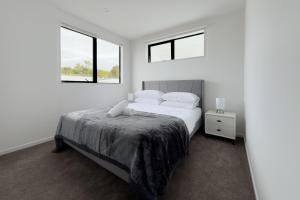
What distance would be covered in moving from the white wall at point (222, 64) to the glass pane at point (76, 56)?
7.33 feet

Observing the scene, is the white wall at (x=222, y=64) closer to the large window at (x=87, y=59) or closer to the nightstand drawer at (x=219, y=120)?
the nightstand drawer at (x=219, y=120)

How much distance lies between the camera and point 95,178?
4.90 feet

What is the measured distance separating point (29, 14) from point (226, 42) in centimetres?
381

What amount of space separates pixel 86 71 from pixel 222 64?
323 centimetres

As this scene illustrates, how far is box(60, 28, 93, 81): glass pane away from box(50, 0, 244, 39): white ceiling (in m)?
0.47

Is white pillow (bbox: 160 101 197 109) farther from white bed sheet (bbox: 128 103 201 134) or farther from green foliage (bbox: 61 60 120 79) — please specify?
green foliage (bbox: 61 60 120 79)

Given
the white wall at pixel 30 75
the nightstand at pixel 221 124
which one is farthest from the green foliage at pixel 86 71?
the nightstand at pixel 221 124

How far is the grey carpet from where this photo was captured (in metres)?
1.26

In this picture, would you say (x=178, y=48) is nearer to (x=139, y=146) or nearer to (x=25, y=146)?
(x=139, y=146)

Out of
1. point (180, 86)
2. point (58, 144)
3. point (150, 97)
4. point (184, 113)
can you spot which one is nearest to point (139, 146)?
point (184, 113)

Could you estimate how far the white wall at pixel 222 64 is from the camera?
2627 mm

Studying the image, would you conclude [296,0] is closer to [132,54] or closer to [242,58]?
[242,58]

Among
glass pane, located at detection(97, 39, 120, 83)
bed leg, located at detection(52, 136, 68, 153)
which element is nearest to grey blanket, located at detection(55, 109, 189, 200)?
bed leg, located at detection(52, 136, 68, 153)

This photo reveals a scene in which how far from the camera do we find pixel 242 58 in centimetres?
259
